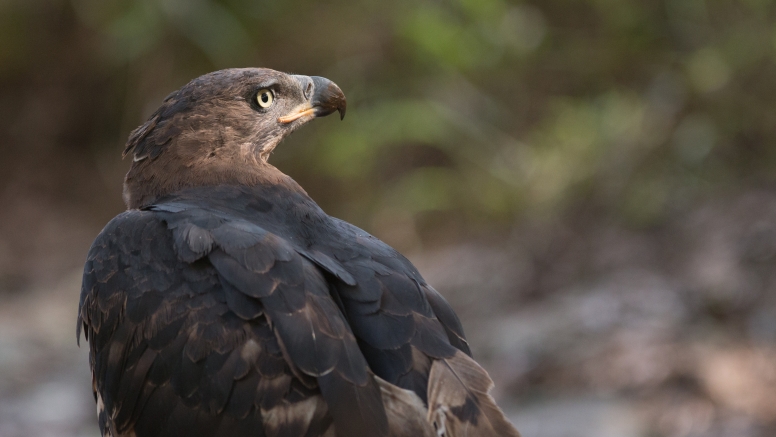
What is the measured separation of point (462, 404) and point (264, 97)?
5.06 feet

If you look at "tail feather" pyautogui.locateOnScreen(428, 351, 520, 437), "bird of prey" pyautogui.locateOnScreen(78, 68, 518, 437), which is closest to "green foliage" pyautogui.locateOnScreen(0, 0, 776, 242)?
"bird of prey" pyautogui.locateOnScreen(78, 68, 518, 437)

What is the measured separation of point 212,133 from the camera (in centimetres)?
332

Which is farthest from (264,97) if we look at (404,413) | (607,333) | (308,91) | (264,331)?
(607,333)

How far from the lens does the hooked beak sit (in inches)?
139

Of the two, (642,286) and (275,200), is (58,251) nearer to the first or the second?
(642,286)

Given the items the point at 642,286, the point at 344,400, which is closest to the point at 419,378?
the point at 344,400

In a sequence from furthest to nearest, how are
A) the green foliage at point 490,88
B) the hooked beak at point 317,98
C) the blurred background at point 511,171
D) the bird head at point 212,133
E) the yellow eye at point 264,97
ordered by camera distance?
the green foliage at point 490,88
the blurred background at point 511,171
the hooked beak at point 317,98
the yellow eye at point 264,97
the bird head at point 212,133

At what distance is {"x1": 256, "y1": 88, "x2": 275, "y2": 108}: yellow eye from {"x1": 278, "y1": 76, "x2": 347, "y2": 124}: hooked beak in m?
0.10

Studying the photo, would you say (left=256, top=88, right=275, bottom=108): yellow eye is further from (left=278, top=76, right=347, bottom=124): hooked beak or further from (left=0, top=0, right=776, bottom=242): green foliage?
(left=0, top=0, right=776, bottom=242): green foliage

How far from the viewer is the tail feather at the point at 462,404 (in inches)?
99.3

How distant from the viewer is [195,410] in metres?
2.58

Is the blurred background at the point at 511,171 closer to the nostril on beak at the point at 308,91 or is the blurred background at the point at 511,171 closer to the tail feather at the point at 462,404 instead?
the tail feather at the point at 462,404

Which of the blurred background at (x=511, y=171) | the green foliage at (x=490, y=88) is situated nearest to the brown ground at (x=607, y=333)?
the blurred background at (x=511, y=171)

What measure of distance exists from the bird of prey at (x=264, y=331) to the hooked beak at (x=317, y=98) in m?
0.50
